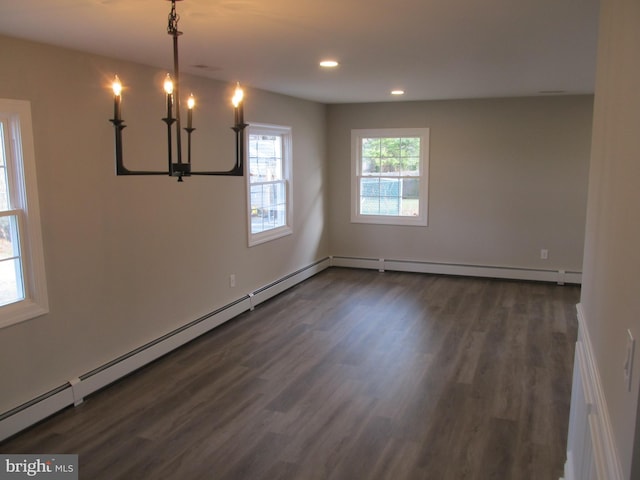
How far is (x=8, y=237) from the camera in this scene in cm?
322

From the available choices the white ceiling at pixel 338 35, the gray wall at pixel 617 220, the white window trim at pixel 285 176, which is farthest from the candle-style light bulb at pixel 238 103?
the white window trim at pixel 285 176

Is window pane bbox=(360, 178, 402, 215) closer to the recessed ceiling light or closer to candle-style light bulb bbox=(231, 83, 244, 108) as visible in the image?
the recessed ceiling light

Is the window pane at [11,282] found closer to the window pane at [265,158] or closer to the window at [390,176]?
the window pane at [265,158]

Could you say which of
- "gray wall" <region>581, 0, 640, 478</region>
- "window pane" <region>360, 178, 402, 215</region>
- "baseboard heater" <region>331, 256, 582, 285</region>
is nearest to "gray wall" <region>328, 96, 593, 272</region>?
"baseboard heater" <region>331, 256, 582, 285</region>

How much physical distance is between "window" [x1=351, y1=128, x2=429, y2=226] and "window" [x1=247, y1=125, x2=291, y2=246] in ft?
4.77

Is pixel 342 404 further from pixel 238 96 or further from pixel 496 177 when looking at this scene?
pixel 496 177

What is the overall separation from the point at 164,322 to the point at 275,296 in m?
1.95

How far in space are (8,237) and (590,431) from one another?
3244 millimetres

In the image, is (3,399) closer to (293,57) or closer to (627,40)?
(293,57)

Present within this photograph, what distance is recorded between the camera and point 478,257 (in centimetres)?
716

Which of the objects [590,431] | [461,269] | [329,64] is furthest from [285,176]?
[590,431]

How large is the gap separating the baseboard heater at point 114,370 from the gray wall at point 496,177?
2.75 metres

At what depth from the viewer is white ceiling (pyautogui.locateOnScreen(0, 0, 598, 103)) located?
2500 millimetres

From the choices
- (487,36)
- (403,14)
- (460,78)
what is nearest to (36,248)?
(403,14)
